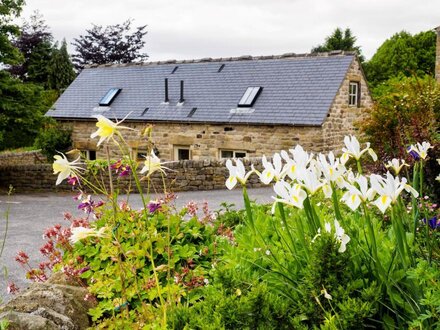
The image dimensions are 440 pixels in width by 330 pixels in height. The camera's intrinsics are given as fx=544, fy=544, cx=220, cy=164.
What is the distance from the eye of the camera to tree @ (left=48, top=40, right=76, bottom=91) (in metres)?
42.3

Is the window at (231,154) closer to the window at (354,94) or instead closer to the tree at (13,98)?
the window at (354,94)

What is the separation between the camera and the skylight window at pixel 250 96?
804 inches

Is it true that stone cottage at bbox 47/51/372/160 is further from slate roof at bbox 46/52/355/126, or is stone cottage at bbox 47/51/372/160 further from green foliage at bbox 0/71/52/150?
green foliage at bbox 0/71/52/150

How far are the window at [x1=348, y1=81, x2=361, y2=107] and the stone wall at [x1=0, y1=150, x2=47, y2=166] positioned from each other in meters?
14.8

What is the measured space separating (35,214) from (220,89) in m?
10.9

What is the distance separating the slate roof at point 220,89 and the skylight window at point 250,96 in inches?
7.5

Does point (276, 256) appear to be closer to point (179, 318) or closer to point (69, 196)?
point (179, 318)

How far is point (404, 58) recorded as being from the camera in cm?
3812

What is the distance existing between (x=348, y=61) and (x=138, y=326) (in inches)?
727

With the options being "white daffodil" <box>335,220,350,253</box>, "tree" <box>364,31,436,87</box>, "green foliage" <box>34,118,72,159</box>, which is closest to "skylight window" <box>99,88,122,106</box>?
"green foliage" <box>34,118,72,159</box>

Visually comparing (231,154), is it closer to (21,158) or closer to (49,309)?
(21,158)

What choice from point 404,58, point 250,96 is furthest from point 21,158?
point 404,58

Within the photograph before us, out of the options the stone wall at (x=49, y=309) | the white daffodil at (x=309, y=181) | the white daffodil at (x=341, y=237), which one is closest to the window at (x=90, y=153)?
the stone wall at (x=49, y=309)

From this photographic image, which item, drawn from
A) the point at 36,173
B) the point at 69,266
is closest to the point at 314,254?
the point at 69,266
